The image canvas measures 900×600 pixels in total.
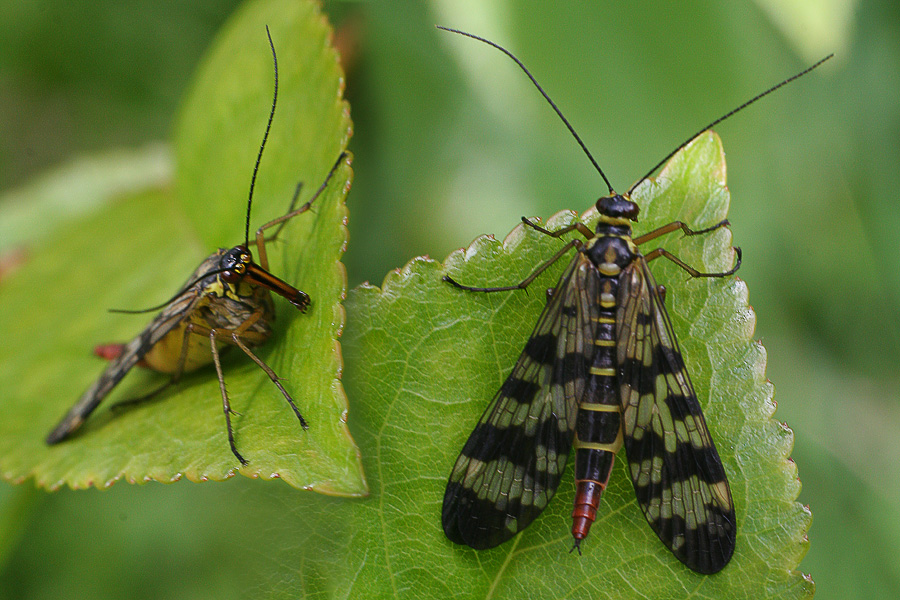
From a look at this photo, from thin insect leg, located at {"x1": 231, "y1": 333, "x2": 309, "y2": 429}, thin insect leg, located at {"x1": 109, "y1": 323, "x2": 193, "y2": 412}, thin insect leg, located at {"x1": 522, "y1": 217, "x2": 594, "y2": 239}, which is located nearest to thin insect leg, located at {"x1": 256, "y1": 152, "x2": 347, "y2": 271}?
thin insect leg, located at {"x1": 231, "y1": 333, "x2": 309, "y2": 429}

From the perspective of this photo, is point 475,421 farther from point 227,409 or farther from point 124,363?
point 124,363

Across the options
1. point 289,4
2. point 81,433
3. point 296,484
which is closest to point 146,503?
point 81,433

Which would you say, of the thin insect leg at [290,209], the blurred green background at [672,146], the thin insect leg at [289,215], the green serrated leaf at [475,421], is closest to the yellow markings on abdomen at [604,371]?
the green serrated leaf at [475,421]

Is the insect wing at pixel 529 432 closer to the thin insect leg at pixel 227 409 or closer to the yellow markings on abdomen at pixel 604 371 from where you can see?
the yellow markings on abdomen at pixel 604 371

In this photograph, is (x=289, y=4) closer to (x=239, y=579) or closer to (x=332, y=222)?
(x=332, y=222)

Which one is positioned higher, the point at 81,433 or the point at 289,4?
the point at 289,4

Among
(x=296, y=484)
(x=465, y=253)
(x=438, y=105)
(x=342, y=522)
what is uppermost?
(x=438, y=105)

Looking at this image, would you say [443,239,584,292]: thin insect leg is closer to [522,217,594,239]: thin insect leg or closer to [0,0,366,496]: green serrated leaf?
[522,217,594,239]: thin insect leg

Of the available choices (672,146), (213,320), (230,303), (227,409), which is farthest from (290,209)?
(672,146)
